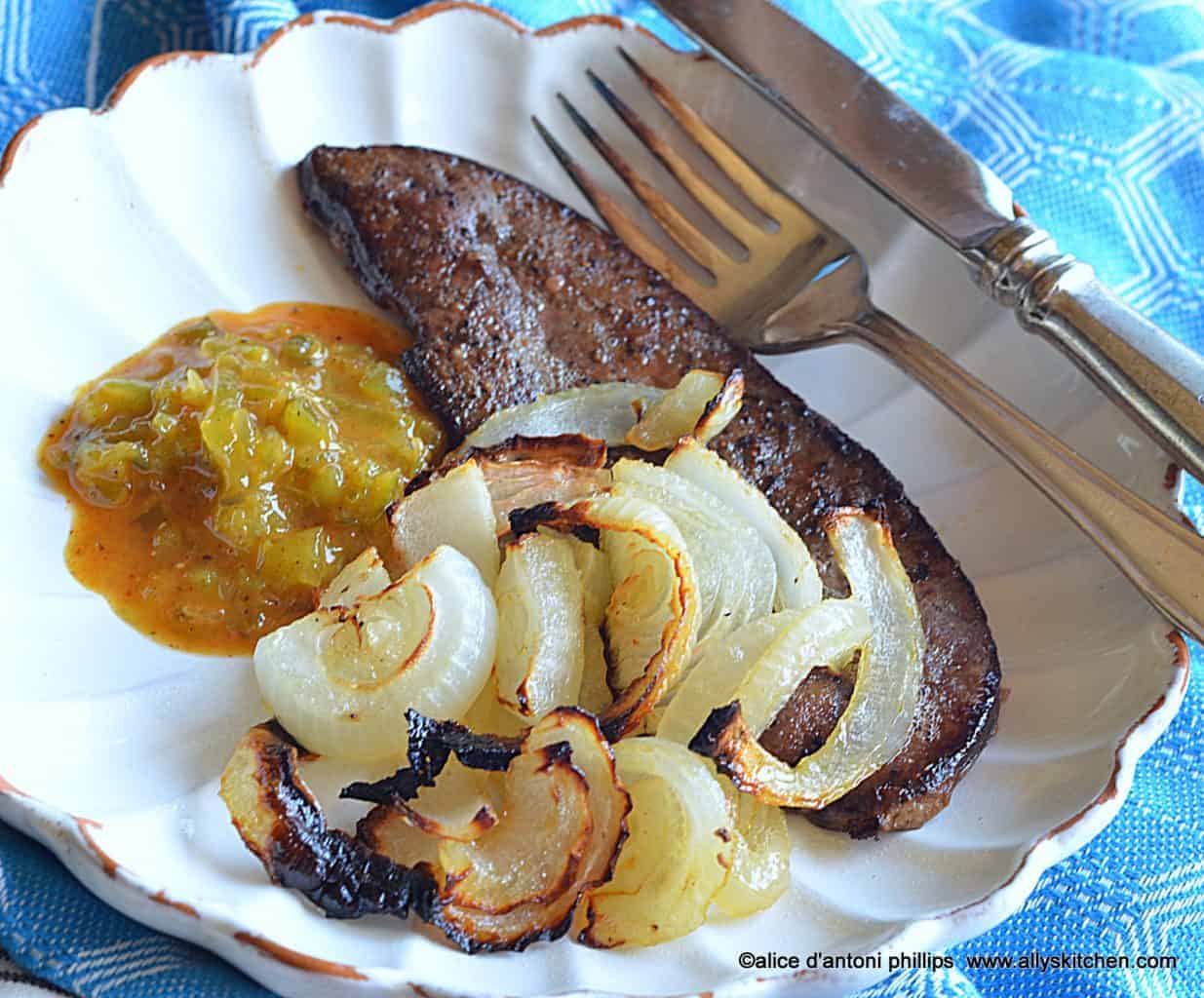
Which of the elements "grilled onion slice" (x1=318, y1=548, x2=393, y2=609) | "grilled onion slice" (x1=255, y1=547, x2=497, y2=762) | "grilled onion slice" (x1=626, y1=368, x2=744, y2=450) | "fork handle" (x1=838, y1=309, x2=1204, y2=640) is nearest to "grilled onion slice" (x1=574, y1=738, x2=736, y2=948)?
"grilled onion slice" (x1=255, y1=547, x2=497, y2=762)

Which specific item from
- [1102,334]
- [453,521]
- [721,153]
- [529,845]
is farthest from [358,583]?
[721,153]

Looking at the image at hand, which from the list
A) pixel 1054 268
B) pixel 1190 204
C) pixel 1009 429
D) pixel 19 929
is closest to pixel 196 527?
pixel 19 929

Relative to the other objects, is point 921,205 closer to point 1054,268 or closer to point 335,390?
point 1054,268

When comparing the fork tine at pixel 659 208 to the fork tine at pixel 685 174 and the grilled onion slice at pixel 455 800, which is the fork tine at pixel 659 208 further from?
the grilled onion slice at pixel 455 800

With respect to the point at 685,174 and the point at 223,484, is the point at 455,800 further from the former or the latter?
the point at 685,174

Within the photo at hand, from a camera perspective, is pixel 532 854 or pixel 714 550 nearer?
pixel 532 854

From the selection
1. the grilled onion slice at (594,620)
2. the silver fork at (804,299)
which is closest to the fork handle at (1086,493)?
the silver fork at (804,299)

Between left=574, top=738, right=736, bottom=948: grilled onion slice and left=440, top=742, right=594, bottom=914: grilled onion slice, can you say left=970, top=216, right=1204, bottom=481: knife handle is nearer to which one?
left=574, top=738, right=736, bottom=948: grilled onion slice
